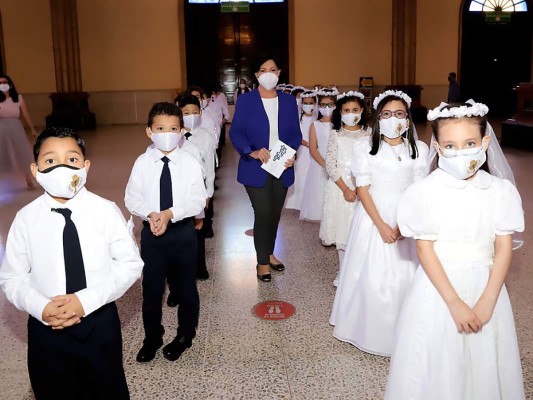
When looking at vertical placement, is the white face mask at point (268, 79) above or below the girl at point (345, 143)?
above

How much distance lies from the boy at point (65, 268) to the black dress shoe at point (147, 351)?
3.31 ft

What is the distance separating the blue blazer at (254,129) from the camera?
14.6 feet

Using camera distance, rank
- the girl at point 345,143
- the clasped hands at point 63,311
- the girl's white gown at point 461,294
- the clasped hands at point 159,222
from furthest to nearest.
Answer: the girl at point 345,143 < the clasped hands at point 159,222 < the girl's white gown at point 461,294 < the clasped hands at point 63,311

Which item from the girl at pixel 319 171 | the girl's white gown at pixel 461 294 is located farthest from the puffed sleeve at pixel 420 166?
the girl at pixel 319 171

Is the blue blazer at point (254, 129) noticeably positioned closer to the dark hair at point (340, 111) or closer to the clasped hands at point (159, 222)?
the dark hair at point (340, 111)

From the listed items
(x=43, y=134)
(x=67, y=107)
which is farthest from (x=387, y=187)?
(x=67, y=107)

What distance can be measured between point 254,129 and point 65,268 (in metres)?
2.54

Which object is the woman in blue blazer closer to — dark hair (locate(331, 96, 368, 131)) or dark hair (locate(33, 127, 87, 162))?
dark hair (locate(331, 96, 368, 131))

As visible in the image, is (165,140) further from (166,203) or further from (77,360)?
(77,360)

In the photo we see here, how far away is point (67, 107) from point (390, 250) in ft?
50.6

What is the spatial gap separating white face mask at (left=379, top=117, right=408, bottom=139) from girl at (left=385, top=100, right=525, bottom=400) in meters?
1.01

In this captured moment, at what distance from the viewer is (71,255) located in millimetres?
2121

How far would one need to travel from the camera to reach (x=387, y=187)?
3.45m

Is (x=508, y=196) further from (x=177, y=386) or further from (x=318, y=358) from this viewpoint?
(x=177, y=386)
